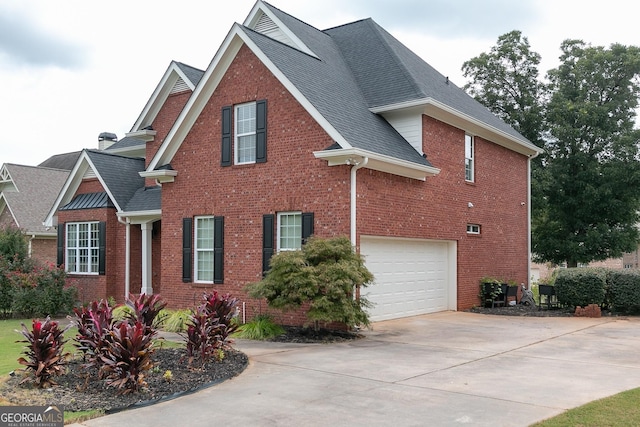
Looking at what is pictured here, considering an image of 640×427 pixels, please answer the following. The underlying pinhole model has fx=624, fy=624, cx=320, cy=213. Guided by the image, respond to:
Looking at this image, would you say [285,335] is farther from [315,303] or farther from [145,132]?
[145,132]

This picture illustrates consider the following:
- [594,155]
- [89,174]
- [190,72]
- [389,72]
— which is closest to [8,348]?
[89,174]

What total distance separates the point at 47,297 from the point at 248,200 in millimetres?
8255

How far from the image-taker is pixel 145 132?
2333 cm

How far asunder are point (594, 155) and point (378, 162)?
17134 millimetres

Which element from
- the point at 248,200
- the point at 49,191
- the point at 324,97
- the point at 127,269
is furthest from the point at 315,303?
the point at 49,191

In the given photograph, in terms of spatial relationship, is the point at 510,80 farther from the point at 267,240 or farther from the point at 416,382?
the point at 416,382

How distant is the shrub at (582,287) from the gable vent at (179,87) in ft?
47.0

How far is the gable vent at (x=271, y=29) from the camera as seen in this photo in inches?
769

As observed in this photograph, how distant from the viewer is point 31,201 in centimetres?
3250

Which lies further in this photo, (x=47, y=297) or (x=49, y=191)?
(x=49, y=191)

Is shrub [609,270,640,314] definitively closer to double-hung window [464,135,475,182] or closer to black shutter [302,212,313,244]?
double-hung window [464,135,475,182]

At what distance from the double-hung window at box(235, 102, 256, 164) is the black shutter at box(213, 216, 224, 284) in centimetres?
174

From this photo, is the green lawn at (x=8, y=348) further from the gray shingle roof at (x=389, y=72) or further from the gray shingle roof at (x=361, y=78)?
the gray shingle roof at (x=389, y=72)

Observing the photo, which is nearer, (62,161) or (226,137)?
(226,137)
